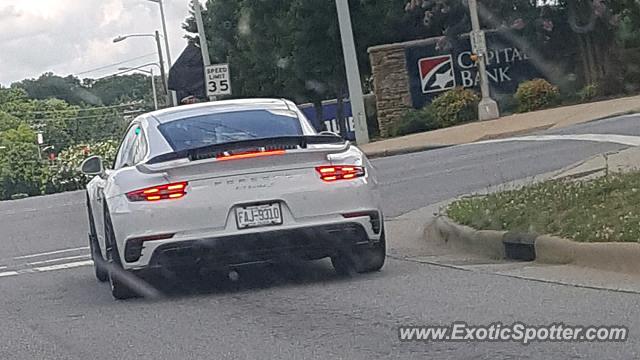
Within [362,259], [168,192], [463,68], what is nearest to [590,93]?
[463,68]

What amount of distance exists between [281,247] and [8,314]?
2309 millimetres

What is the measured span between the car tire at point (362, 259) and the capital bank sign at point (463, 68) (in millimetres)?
24562

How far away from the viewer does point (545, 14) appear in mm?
33906

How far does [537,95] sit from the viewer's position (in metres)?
32.7

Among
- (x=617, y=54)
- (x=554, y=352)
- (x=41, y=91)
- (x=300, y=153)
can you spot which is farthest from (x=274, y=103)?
(x=41, y=91)

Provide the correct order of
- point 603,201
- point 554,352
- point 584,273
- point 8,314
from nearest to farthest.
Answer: point 554,352 < point 584,273 < point 8,314 < point 603,201

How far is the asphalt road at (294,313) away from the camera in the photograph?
7584 mm

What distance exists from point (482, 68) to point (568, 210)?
2105 cm

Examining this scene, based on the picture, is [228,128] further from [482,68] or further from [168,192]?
[482,68]

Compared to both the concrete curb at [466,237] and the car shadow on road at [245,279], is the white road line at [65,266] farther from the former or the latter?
the concrete curb at [466,237]

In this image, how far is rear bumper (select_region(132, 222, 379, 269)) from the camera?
377 inches

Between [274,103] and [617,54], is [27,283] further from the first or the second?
[617,54]

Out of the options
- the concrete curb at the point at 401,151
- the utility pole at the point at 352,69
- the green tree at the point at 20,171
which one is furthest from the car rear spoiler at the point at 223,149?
the green tree at the point at 20,171

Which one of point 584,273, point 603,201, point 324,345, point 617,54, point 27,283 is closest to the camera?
point 324,345
